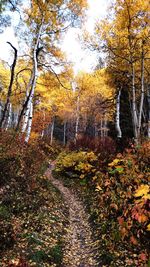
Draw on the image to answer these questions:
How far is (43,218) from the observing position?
6707 millimetres

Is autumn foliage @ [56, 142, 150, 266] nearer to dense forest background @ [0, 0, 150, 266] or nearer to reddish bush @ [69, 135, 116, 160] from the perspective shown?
dense forest background @ [0, 0, 150, 266]

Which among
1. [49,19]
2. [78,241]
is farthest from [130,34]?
[78,241]

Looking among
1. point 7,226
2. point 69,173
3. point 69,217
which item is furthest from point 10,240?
point 69,173

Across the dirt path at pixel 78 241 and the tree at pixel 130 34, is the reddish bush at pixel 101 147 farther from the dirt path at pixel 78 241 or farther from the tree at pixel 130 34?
the dirt path at pixel 78 241

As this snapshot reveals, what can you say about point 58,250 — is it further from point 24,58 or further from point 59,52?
point 24,58

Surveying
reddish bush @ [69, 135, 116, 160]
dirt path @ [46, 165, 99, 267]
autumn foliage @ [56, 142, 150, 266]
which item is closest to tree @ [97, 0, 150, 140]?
reddish bush @ [69, 135, 116, 160]

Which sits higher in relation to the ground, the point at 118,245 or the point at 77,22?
the point at 77,22

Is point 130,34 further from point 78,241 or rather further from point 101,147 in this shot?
point 78,241

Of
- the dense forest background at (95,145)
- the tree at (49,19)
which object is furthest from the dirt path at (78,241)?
the tree at (49,19)

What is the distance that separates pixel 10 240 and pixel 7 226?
1.32ft

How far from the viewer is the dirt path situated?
5263 millimetres

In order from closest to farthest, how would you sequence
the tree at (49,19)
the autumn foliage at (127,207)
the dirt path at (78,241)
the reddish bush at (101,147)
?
the autumn foliage at (127,207), the dirt path at (78,241), the reddish bush at (101,147), the tree at (49,19)

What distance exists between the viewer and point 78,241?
6.33 metres

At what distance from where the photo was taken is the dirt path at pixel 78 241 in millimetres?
5263
